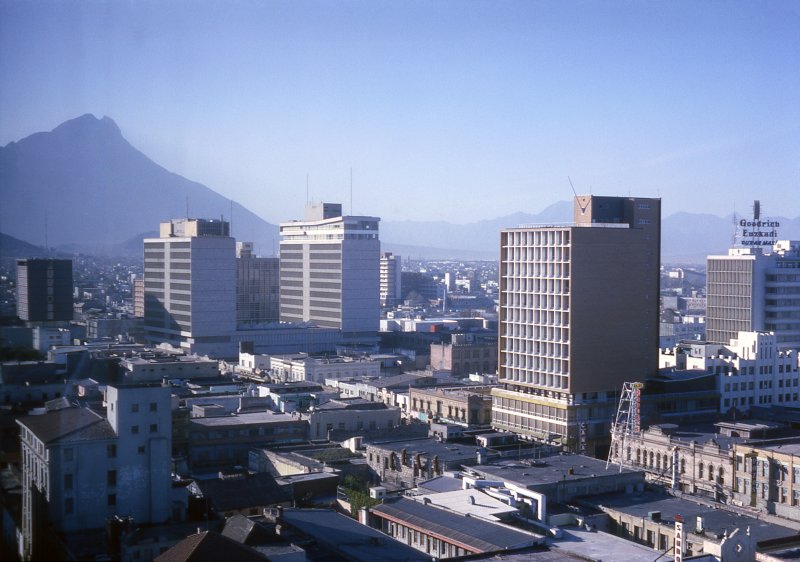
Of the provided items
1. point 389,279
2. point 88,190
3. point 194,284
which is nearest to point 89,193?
point 88,190

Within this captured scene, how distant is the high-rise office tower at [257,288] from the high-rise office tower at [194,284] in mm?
10301

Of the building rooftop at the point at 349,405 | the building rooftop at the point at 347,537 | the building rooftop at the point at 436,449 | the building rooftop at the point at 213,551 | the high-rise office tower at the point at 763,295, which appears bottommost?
the building rooftop at the point at 347,537

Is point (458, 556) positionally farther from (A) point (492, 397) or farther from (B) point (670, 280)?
(B) point (670, 280)

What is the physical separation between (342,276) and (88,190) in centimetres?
2157

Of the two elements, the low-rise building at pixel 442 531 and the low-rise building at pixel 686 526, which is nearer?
the low-rise building at pixel 686 526

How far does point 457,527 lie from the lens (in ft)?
53.9

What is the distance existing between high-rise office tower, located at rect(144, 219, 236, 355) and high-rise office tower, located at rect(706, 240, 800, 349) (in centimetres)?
2460

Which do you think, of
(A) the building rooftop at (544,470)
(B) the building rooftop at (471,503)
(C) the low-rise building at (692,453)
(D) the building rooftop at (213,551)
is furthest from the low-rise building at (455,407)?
(D) the building rooftop at (213,551)

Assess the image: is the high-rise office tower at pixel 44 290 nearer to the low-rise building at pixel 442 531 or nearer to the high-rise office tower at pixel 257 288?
the low-rise building at pixel 442 531

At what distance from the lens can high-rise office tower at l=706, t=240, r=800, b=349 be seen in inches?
1614

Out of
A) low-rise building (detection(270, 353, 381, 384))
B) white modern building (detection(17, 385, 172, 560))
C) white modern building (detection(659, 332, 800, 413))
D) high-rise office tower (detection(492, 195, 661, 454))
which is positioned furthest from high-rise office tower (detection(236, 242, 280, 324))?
white modern building (detection(17, 385, 172, 560))

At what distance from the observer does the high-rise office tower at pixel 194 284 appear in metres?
50.1

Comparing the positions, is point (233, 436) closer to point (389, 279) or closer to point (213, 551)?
point (213, 551)

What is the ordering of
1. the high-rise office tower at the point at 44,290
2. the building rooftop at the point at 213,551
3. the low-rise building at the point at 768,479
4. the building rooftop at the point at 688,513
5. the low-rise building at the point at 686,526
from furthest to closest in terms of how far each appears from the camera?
the high-rise office tower at the point at 44,290
the low-rise building at the point at 768,479
the building rooftop at the point at 688,513
the low-rise building at the point at 686,526
the building rooftop at the point at 213,551
